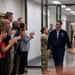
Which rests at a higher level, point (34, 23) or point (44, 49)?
point (34, 23)

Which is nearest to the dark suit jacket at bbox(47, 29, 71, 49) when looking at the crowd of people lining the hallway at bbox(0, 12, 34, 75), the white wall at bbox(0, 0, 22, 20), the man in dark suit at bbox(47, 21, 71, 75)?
the man in dark suit at bbox(47, 21, 71, 75)

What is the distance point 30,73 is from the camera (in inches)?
255

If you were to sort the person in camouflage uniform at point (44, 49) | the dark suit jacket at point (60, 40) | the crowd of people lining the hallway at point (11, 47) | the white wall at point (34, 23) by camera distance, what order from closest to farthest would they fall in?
the crowd of people lining the hallway at point (11, 47)
the dark suit jacket at point (60, 40)
the person in camouflage uniform at point (44, 49)
the white wall at point (34, 23)

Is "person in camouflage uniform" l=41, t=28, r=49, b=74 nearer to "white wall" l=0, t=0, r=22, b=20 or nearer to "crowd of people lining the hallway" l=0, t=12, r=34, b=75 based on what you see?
"crowd of people lining the hallway" l=0, t=12, r=34, b=75

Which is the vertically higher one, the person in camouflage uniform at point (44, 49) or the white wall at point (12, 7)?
the white wall at point (12, 7)

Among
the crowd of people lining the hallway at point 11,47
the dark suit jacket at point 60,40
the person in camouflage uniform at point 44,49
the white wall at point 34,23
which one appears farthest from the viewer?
the white wall at point 34,23

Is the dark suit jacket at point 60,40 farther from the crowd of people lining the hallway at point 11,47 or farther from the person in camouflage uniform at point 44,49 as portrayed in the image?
the person in camouflage uniform at point 44,49

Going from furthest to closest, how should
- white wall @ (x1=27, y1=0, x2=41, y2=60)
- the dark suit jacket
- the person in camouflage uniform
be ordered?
white wall @ (x1=27, y1=0, x2=41, y2=60) < the person in camouflage uniform < the dark suit jacket

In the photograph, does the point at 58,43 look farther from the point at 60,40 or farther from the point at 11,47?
the point at 11,47

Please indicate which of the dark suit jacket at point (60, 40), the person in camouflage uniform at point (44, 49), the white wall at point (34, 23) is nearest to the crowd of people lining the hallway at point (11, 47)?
the dark suit jacket at point (60, 40)

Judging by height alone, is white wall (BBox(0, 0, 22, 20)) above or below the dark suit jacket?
above

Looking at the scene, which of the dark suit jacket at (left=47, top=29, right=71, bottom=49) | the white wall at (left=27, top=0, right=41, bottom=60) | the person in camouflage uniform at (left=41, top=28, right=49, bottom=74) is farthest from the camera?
the white wall at (left=27, top=0, right=41, bottom=60)

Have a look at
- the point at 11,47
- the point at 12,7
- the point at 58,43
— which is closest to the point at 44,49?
the point at 58,43

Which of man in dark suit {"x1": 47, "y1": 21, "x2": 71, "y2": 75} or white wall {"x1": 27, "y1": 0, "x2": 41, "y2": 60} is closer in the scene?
man in dark suit {"x1": 47, "y1": 21, "x2": 71, "y2": 75}
